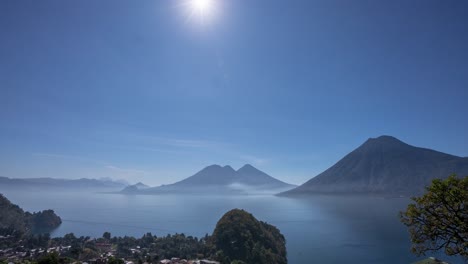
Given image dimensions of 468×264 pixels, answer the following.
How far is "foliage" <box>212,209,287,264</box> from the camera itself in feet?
110

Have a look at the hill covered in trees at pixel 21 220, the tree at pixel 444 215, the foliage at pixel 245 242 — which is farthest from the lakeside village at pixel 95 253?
the tree at pixel 444 215

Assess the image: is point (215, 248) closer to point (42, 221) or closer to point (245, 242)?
point (245, 242)

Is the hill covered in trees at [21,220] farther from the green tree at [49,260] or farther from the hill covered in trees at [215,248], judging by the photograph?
the green tree at [49,260]

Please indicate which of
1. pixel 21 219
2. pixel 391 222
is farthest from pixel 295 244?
pixel 21 219

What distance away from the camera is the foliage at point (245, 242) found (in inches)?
1318

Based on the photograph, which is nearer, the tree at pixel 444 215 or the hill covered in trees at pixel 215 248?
the tree at pixel 444 215

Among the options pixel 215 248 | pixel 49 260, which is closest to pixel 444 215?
pixel 49 260

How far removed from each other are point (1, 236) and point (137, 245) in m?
30.8

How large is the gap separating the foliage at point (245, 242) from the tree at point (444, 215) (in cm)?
2547

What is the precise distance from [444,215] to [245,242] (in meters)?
29.2

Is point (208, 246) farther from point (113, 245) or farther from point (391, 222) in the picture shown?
point (391, 222)

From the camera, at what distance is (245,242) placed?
35.3 metres

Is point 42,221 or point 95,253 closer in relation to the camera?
point 95,253

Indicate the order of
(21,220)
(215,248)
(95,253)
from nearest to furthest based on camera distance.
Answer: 1. (215,248)
2. (95,253)
3. (21,220)
